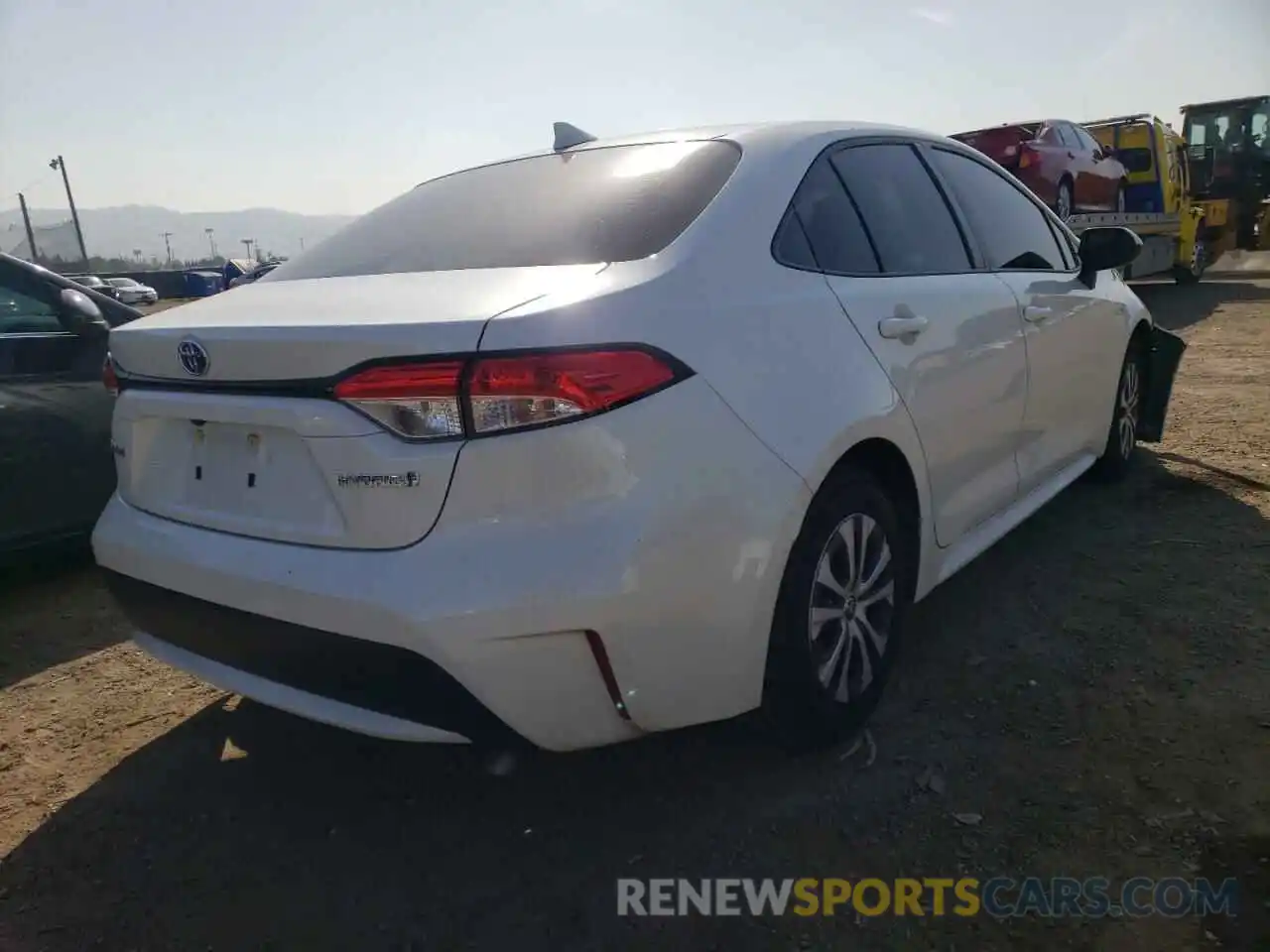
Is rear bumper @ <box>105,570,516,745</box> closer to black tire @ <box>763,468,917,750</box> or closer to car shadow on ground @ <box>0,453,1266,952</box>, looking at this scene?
car shadow on ground @ <box>0,453,1266,952</box>

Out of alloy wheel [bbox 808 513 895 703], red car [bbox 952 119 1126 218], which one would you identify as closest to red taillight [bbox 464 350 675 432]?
alloy wheel [bbox 808 513 895 703]

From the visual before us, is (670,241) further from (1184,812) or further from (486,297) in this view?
(1184,812)

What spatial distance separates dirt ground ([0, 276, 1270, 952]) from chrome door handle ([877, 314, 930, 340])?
104 cm

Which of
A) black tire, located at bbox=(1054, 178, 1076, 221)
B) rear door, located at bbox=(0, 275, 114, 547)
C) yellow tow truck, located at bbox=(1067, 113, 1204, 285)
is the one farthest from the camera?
yellow tow truck, located at bbox=(1067, 113, 1204, 285)

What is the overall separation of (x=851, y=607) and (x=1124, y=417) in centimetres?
283

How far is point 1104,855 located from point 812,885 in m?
0.63

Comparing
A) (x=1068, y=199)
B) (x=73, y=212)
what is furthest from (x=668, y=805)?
(x=73, y=212)

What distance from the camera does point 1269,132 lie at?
18.1 m

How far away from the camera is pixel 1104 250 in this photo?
385 cm

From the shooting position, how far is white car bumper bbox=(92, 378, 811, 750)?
1739 mm

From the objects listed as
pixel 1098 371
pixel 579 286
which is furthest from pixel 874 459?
pixel 1098 371

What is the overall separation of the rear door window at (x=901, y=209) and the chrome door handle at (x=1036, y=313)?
360 mm

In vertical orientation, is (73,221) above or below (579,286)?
above

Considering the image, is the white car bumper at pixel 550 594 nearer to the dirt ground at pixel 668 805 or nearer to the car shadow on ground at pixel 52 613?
the dirt ground at pixel 668 805
